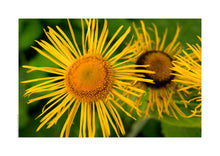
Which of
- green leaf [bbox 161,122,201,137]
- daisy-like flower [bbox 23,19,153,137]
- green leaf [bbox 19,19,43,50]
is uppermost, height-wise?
green leaf [bbox 19,19,43,50]

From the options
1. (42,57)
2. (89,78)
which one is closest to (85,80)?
(89,78)

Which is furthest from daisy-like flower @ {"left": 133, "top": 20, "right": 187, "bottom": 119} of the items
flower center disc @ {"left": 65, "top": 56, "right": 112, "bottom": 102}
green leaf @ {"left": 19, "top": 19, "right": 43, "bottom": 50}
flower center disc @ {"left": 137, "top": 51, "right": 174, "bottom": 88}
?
green leaf @ {"left": 19, "top": 19, "right": 43, "bottom": 50}

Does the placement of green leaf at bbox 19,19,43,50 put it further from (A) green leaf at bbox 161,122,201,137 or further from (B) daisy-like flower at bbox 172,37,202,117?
(A) green leaf at bbox 161,122,201,137

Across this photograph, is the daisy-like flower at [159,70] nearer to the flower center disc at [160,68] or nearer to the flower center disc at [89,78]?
the flower center disc at [160,68]

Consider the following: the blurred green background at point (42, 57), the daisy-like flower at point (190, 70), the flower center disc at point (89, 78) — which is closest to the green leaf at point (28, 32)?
the blurred green background at point (42, 57)

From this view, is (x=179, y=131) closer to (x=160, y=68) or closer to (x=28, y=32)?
(x=160, y=68)
